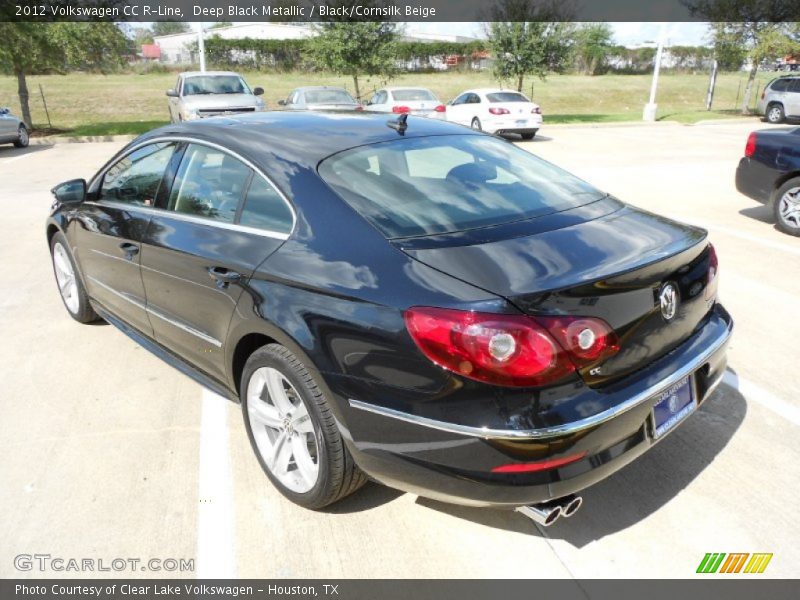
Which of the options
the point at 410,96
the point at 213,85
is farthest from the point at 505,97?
the point at 213,85

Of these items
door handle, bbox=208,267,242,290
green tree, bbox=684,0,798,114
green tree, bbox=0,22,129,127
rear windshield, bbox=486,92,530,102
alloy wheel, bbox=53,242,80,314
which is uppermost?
green tree, bbox=684,0,798,114

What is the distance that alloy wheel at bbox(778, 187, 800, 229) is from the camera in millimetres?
7219

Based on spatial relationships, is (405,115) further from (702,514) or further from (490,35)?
(490,35)

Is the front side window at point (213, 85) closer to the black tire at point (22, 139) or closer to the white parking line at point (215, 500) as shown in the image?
the black tire at point (22, 139)

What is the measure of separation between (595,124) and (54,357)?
2307 cm

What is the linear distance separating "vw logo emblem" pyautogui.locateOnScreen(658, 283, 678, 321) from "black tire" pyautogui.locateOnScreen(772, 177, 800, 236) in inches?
234

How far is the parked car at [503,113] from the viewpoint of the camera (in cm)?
1845

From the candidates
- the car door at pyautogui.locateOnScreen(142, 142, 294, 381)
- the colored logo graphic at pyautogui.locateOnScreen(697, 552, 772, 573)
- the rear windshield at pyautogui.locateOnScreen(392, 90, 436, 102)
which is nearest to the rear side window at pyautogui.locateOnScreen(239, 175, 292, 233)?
the car door at pyautogui.locateOnScreen(142, 142, 294, 381)

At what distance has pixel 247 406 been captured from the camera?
9.75 feet

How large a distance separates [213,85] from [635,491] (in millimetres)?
16009

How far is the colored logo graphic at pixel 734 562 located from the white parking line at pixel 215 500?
185 centimetres

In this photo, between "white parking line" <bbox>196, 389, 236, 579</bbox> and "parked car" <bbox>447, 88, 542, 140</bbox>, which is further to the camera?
"parked car" <bbox>447, 88, 542, 140</bbox>

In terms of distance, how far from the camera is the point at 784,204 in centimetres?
734

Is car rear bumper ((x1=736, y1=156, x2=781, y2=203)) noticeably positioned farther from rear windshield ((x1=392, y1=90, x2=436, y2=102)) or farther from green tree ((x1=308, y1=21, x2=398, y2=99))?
green tree ((x1=308, y1=21, x2=398, y2=99))
